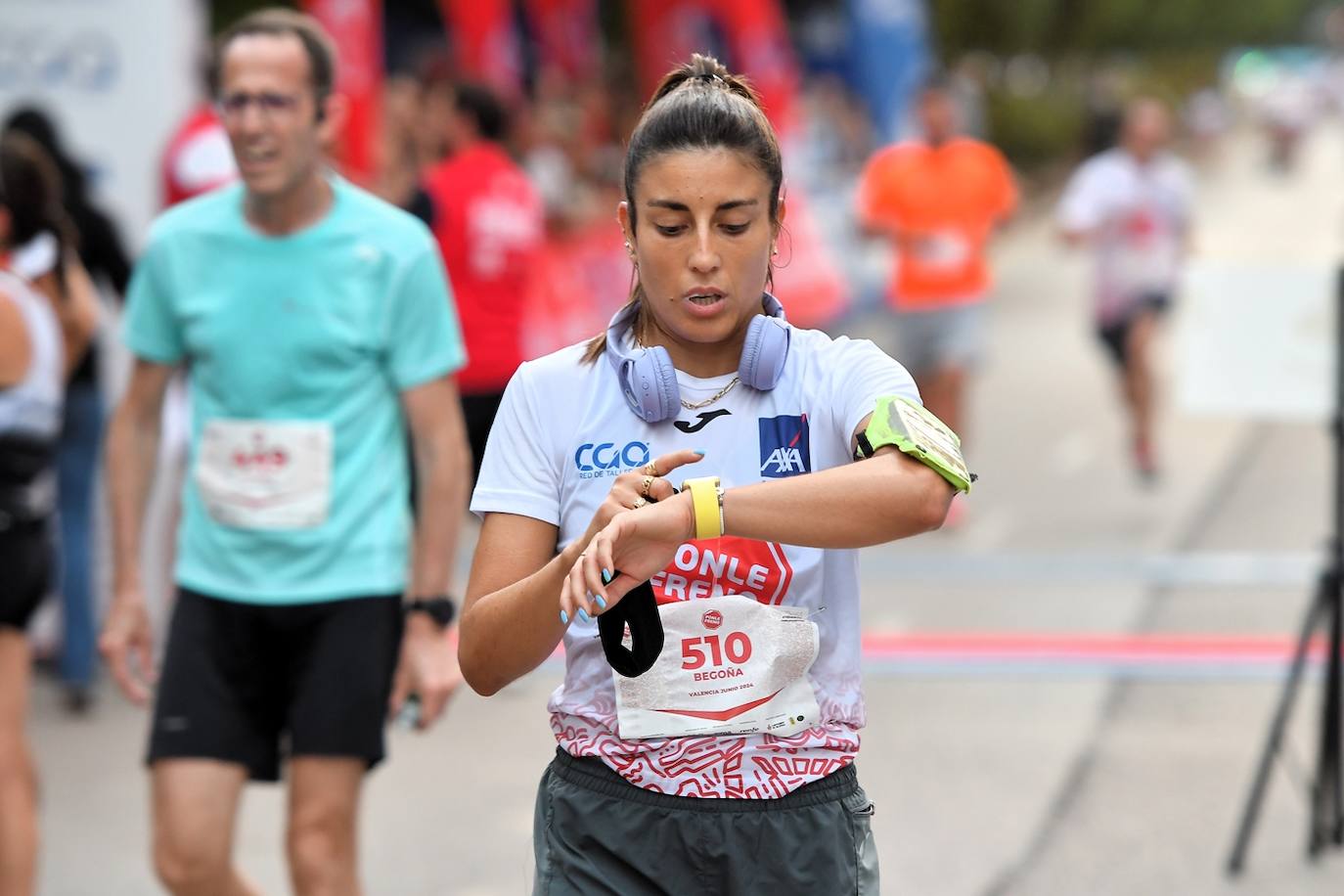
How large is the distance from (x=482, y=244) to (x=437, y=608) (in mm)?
3701

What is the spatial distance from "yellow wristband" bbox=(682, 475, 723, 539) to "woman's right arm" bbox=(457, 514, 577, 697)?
190 millimetres

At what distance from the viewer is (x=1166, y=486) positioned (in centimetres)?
1187

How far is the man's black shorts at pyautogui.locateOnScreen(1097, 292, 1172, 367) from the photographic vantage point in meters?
11.6

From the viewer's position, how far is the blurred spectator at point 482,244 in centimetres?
750

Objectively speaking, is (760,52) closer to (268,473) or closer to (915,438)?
(268,473)

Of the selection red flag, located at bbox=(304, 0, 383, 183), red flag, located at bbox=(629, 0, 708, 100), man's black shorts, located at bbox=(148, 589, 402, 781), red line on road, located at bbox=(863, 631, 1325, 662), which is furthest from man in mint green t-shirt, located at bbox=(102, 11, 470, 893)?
red flag, located at bbox=(629, 0, 708, 100)

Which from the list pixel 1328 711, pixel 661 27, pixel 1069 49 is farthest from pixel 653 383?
pixel 1069 49

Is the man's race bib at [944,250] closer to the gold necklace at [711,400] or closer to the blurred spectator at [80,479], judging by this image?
the blurred spectator at [80,479]

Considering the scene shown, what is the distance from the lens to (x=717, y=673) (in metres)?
2.62

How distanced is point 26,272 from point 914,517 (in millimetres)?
4036

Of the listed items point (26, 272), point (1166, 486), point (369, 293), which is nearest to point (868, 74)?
point (1166, 486)

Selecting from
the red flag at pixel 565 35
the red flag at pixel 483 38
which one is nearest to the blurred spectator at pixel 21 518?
the red flag at pixel 483 38

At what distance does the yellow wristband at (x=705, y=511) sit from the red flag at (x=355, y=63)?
9.09m

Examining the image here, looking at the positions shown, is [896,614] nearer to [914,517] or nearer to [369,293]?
[369,293]
